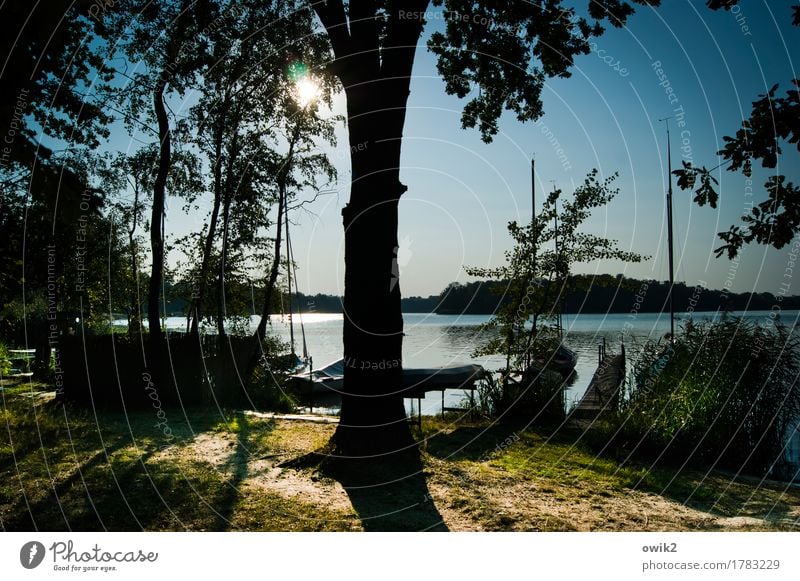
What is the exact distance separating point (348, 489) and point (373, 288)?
2.75 meters

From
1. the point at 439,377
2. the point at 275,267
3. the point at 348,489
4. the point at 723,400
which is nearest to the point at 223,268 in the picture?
the point at 275,267

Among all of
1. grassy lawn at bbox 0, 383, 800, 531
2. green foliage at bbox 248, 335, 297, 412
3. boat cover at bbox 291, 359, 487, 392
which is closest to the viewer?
grassy lawn at bbox 0, 383, 800, 531

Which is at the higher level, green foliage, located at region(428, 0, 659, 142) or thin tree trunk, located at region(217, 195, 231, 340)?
green foliage, located at region(428, 0, 659, 142)

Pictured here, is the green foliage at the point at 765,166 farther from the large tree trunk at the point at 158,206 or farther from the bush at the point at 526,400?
the large tree trunk at the point at 158,206

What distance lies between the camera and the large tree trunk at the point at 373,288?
7.86 m

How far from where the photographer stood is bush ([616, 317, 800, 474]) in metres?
8.90

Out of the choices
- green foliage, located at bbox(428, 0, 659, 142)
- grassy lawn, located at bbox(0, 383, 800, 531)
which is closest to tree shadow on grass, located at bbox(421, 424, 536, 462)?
grassy lawn, located at bbox(0, 383, 800, 531)

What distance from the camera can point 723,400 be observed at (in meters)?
9.30

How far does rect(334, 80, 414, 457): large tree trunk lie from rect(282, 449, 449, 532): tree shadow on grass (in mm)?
355

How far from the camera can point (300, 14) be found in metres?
13.4

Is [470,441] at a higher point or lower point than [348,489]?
lower

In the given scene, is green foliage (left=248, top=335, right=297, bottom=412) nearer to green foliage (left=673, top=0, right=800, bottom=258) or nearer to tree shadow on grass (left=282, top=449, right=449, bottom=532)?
tree shadow on grass (left=282, top=449, right=449, bottom=532)

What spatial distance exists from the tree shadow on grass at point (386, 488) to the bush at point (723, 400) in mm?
3891

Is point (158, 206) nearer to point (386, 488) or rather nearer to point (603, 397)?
point (386, 488)
